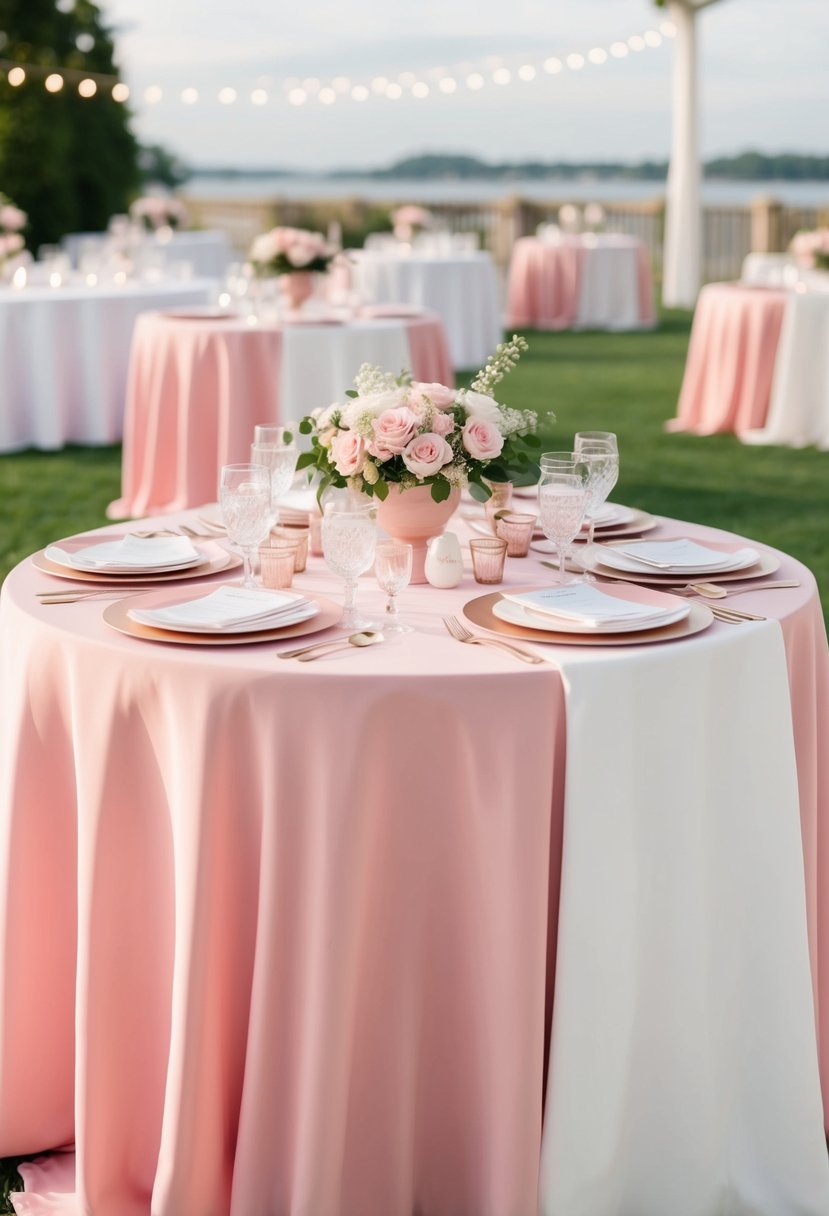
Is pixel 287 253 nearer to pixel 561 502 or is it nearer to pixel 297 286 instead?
pixel 297 286

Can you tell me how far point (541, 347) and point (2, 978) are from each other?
1242 cm

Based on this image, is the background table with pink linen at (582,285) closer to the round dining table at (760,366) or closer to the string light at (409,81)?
the string light at (409,81)

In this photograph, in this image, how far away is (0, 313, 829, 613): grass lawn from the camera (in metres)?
6.52

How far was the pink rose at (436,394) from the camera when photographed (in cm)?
239

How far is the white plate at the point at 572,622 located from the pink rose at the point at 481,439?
0.30m

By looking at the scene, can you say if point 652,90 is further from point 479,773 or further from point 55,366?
point 479,773

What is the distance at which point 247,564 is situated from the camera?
95.0 inches

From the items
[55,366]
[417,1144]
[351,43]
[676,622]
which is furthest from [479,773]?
[351,43]

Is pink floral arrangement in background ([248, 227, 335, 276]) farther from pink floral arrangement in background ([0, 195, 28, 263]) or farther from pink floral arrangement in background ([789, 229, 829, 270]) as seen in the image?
pink floral arrangement in background ([789, 229, 829, 270])

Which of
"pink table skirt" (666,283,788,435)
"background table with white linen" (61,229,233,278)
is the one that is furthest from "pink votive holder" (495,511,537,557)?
"background table with white linen" (61,229,233,278)

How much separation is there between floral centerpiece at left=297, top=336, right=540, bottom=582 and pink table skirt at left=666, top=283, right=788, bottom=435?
675 centimetres

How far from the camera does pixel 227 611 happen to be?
2.19 m
